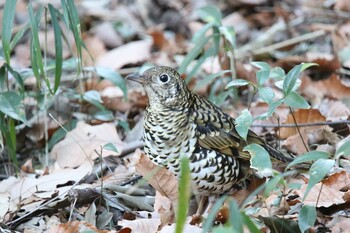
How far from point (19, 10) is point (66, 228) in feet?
17.7

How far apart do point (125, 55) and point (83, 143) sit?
7.32 feet

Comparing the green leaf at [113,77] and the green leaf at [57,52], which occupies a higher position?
the green leaf at [57,52]

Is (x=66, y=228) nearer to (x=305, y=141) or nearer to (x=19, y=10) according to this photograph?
(x=305, y=141)

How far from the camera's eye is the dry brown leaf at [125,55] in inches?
264

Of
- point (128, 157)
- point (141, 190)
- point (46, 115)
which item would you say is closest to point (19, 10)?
point (46, 115)

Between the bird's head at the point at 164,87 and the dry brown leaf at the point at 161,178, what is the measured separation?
32 centimetres

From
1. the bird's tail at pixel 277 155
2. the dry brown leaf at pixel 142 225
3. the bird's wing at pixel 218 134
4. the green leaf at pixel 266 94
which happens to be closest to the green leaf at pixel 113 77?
the bird's wing at pixel 218 134

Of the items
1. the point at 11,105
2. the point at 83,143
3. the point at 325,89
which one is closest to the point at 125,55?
the point at 325,89

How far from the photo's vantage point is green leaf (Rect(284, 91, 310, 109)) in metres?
3.64

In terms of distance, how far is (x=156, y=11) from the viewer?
830 cm

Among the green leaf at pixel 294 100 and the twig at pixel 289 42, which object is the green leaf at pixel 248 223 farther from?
the twig at pixel 289 42

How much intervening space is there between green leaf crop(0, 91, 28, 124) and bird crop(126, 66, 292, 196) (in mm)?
733

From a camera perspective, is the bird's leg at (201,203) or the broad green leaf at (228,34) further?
the broad green leaf at (228,34)

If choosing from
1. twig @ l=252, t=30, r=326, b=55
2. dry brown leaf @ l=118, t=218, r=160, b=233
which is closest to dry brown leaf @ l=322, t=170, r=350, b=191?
dry brown leaf @ l=118, t=218, r=160, b=233
